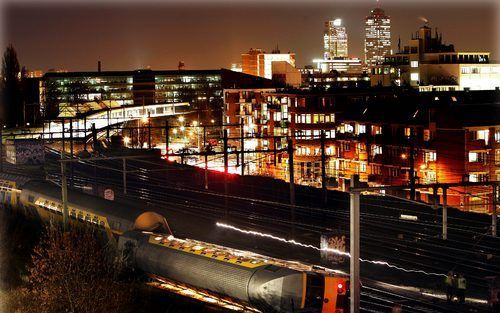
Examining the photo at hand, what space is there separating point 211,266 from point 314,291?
1.70m

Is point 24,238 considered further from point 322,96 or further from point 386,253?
point 322,96

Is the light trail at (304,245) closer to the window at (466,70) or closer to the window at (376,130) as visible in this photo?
the window at (376,130)

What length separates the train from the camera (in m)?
9.08

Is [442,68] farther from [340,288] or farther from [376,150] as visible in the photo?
[340,288]

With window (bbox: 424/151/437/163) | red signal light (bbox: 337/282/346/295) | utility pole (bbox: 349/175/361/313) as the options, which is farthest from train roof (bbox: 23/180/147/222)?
window (bbox: 424/151/437/163)

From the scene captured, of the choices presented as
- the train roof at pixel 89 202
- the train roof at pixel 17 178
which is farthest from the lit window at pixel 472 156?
the train roof at pixel 17 178

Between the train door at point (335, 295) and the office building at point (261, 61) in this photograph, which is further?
the office building at point (261, 61)

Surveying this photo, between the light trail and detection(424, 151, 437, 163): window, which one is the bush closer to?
the light trail

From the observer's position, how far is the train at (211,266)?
9078 mm

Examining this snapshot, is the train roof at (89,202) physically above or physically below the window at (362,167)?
above

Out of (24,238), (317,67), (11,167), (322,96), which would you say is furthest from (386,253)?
(317,67)

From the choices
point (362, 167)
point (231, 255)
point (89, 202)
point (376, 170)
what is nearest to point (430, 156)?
point (376, 170)

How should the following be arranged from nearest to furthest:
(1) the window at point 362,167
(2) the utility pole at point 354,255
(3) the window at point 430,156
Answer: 1. (2) the utility pole at point 354,255
2. (3) the window at point 430,156
3. (1) the window at point 362,167

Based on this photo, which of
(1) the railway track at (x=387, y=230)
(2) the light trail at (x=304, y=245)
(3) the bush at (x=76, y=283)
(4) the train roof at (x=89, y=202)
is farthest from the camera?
(4) the train roof at (x=89, y=202)
